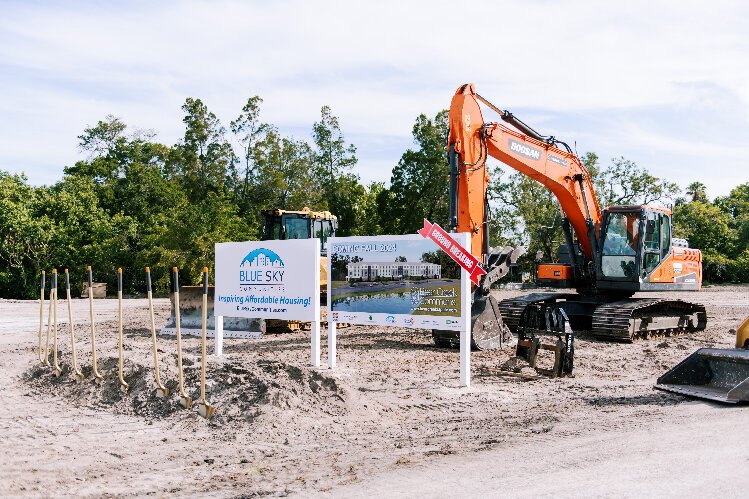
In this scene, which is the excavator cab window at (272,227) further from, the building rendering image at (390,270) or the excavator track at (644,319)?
the building rendering image at (390,270)

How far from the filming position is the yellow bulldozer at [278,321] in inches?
606

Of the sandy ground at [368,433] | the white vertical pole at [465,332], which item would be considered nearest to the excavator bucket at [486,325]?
the sandy ground at [368,433]

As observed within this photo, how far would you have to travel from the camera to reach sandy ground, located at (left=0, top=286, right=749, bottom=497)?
18.0 feet

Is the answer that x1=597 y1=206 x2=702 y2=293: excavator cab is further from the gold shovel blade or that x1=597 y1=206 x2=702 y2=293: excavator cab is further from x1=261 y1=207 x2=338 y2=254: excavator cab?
the gold shovel blade

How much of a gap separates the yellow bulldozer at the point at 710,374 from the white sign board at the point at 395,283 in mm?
2802

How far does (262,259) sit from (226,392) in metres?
3.14

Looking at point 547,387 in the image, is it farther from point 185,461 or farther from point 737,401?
point 185,461

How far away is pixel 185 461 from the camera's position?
6445mm

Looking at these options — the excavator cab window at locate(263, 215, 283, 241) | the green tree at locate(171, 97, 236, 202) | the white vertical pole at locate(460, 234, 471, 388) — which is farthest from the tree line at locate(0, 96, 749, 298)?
the white vertical pole at locate(460, 234, 471, 388)

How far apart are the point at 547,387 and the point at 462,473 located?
13.4 feet

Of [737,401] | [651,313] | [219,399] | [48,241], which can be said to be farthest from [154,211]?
[737,401]

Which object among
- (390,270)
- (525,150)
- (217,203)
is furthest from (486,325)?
(217,203)

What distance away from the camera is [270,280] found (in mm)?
11086

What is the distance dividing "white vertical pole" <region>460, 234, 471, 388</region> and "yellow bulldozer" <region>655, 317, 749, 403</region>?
2.39m
